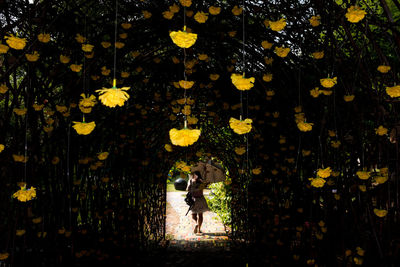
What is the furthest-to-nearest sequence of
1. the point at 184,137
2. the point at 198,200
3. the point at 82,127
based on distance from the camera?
the point at 198,200, the point at 82,127, the point at 184,137

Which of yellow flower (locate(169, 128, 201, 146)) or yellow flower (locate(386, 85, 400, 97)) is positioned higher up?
yellow flower (locate(386, 85, 400, 97))

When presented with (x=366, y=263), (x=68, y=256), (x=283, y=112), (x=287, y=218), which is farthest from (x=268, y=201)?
(x=68, y=256)

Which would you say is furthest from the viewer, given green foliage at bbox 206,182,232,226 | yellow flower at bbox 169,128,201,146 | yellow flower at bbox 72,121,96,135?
green foliage at bbox 206,182,232,226

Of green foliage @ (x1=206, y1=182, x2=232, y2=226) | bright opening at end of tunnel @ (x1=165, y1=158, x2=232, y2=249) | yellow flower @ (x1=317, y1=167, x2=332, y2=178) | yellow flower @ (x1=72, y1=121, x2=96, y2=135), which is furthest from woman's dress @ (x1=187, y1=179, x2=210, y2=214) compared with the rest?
yellow flower @ (x1=72, y1=121, x2=96, y2=135)

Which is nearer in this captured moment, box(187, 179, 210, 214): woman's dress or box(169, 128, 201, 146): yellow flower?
box(169, 128, 201, 146): yellow flower

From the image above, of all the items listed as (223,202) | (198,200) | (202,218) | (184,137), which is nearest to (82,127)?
(184,137)

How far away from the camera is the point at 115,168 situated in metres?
3.52

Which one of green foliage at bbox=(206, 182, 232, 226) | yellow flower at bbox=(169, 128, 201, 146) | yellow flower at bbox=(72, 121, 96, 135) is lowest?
green foliage at bbox=(206, 182, 232, 226)

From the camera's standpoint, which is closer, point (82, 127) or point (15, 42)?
point (82, 127)

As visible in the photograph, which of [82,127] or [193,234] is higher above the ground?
[82,127]

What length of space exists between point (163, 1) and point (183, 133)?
75.0 inches

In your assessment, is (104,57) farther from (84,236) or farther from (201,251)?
(201,251)

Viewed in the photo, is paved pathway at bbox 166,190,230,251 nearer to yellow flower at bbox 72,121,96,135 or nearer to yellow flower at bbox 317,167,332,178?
yellow flower at bbox 317,167,332,178

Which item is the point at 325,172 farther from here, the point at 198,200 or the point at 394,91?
the point at 198,200
